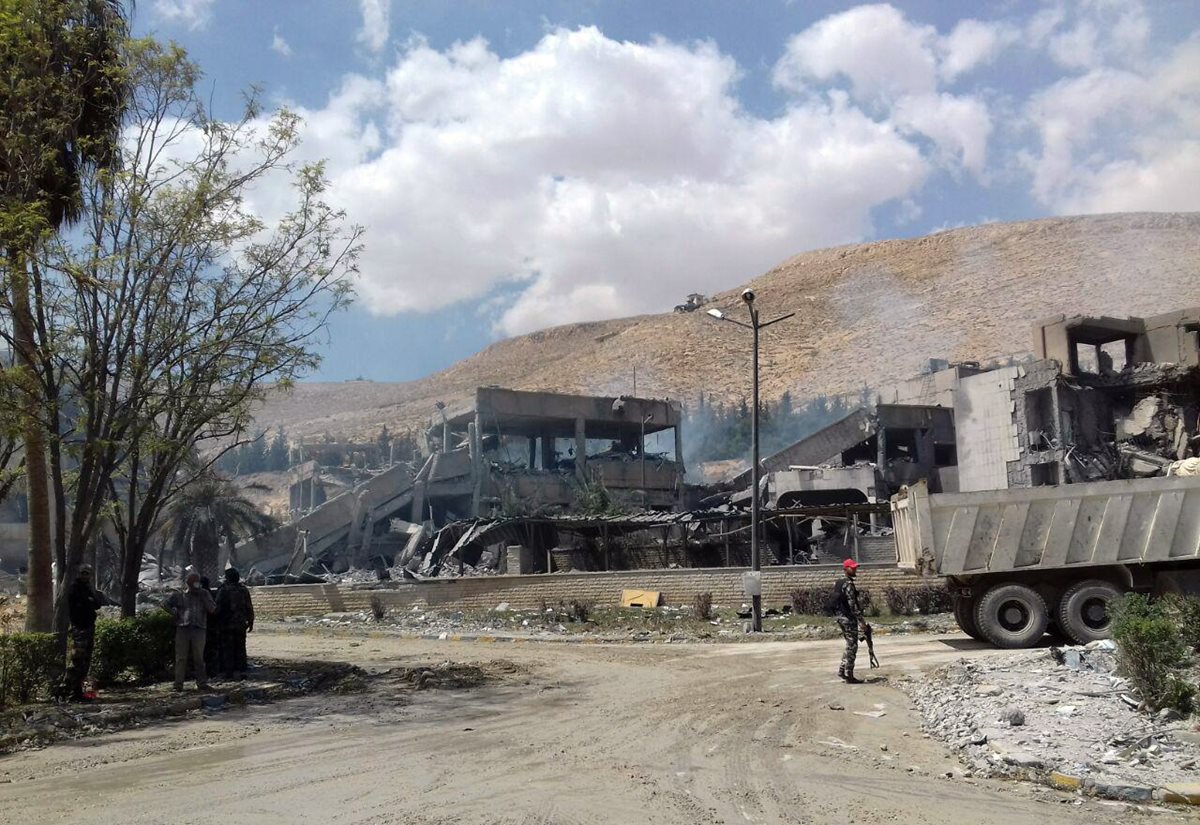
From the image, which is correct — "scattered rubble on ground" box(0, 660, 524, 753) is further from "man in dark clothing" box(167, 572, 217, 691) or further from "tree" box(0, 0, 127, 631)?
"tree" box(0, 0, 127, 631)

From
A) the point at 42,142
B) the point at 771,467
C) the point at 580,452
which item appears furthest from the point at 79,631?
the point at 771,467

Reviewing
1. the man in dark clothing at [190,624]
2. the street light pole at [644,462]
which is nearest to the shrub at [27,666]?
the man in dark clothing at [190,624]

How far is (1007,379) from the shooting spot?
38.9 m

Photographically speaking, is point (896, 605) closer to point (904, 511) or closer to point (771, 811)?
point (904, 511)

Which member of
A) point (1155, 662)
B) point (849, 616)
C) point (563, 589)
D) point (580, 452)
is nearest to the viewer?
point (1155, 662)

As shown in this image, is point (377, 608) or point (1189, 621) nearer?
point (1189, 621)

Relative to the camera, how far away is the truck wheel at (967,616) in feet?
55.2

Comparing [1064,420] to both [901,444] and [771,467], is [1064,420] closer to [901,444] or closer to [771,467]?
[901,444]

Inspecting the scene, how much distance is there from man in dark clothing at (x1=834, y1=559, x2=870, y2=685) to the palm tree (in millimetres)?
32019

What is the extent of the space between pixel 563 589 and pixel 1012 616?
13990 mm

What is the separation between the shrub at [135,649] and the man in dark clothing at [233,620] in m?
0.73

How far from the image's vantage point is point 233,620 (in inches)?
589

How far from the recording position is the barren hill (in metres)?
97.8

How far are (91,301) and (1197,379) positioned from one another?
121 feet
